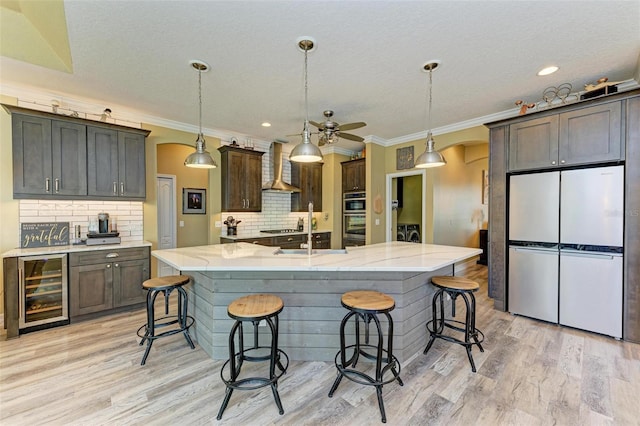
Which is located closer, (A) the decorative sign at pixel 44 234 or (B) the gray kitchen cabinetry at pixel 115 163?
(A) the decorative sign at pixel 44 234

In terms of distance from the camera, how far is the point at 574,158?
9.79ft

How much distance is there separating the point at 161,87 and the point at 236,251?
2.10m

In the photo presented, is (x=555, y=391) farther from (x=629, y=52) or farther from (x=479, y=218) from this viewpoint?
(x=479, y=218)

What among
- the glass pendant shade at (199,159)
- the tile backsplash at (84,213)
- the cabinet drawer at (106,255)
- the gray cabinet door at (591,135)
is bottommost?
the cabinet drawer at (106,255)

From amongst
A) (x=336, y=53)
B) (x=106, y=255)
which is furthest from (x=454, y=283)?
(x=106, y=255)

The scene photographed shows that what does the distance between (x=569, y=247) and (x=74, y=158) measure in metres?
5.94

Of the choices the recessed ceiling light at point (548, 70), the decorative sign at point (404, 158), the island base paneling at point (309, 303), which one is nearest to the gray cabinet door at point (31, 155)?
the island base paneling at point (309, 303)

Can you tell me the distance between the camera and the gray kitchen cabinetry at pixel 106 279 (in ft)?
10.4

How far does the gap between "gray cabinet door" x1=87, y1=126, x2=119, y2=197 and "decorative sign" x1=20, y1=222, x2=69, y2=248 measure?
60cm

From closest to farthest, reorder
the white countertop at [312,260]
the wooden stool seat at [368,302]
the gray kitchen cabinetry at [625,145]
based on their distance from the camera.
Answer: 1. the wooden stool seat at [368,302]
2. the white countertop at [312,260]
3. the gray kitchen cabinetry at [625,145]

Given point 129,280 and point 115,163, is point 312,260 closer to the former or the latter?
point 129,280

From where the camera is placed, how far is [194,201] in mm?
5859

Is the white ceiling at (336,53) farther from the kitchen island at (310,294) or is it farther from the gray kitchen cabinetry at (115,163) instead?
the kitchen island at (310,294)

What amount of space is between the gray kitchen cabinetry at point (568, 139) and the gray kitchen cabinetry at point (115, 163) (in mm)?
4991
